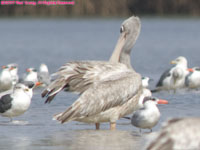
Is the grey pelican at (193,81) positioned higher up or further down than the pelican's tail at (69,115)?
further down

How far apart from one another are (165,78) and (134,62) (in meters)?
5.98

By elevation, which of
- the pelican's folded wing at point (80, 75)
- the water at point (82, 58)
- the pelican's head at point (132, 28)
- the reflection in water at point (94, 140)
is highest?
the pelican's head at point (132, 28)

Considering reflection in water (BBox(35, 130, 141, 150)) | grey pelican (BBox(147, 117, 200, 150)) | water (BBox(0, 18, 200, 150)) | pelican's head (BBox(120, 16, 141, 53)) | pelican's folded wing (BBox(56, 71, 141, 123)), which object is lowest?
water (BBox(0, 18, 200, 150))

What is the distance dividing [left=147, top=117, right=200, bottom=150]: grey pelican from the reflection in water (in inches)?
78.9

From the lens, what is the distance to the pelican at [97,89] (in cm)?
904

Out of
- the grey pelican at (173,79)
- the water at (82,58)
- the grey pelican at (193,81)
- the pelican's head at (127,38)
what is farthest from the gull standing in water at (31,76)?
the pelican's head at (127,38)

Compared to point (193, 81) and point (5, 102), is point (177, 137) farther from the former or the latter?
point (193, 81)

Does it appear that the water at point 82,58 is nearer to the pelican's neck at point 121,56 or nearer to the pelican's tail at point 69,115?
the pelican's tail at point 69,115

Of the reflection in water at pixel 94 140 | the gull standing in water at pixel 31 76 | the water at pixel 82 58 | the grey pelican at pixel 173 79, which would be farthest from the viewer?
the gull standing in water at pixel 31 76

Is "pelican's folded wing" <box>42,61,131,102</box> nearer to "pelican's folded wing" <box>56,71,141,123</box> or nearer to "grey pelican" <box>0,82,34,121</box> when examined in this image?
"pelican's folded wing" <box>56,71,141,123</box>

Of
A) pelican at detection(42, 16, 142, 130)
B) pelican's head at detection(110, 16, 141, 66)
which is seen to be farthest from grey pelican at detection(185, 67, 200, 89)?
pelican at detection(42, 16, 142, 130)

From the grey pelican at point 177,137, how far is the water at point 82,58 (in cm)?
203

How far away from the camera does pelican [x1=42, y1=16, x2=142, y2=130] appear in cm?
904

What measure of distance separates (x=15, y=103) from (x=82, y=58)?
12.9 m
